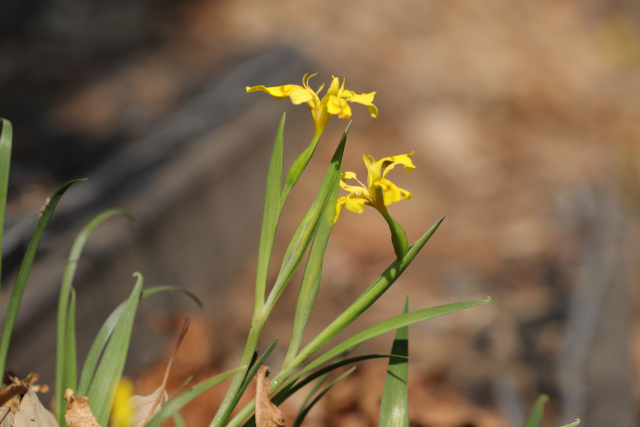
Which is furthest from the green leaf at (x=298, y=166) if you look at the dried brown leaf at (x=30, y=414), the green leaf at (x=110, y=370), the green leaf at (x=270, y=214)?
the dried brown leaf at (x=30, y=414)

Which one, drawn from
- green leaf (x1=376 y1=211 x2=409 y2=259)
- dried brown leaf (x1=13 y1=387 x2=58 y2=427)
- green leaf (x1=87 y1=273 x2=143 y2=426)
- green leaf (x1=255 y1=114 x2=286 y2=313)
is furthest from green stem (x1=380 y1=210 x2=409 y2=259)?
dried brown leaf (x1=13 y1=387 x2=58 y2=427)

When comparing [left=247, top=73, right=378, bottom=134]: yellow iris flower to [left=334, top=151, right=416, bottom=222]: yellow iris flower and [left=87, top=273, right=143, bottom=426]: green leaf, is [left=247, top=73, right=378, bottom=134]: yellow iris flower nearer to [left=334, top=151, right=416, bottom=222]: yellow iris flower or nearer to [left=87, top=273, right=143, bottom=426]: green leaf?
[left=334, top=151, right=416, bottom=222]: yellow iris flower

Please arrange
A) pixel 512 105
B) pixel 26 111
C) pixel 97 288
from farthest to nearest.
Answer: pixel 512 105, pixel 26 111, pixel 97 288

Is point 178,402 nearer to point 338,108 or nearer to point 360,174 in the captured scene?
point 338,108

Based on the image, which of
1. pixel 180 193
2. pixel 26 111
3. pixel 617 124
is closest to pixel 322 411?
pixel 180 193

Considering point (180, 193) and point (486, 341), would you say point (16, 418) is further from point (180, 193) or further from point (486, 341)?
point (486, 341)

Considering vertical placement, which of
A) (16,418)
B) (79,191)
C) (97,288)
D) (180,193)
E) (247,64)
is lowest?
(16,418)
